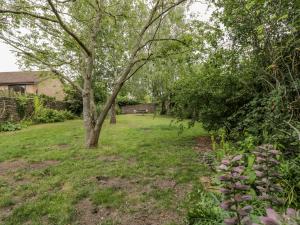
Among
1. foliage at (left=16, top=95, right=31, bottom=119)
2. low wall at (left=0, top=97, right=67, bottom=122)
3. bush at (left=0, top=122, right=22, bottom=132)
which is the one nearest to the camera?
bush at (left=0, top=122, right=22, bottom=132)

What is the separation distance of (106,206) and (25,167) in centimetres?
268

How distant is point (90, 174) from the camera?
3.98 m

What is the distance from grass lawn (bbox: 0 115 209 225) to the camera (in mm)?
2613

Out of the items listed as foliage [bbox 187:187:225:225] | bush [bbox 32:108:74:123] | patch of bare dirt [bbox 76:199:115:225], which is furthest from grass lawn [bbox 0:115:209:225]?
bush [bbox 32:108:74:123]

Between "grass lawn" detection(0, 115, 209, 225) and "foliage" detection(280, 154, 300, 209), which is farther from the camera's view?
"grass lawn" detection(0, 115, 209, 225)

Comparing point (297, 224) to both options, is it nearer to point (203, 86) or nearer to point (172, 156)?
point (172, 156)

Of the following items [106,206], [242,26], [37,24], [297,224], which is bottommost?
[106,206]

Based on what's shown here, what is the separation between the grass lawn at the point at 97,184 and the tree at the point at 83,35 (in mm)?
1395

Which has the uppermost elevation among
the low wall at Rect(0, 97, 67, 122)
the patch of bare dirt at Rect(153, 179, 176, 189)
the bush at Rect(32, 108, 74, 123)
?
the low wall at Rect(0, 97, 67, 122)

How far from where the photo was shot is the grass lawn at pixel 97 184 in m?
2.61

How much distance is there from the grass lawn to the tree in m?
1.40


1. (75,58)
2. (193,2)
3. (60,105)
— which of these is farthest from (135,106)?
(193,2)

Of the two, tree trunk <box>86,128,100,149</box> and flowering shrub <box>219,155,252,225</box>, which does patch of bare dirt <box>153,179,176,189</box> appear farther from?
tree trunk <box>86,128,100,149</box>

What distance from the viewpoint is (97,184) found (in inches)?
139
